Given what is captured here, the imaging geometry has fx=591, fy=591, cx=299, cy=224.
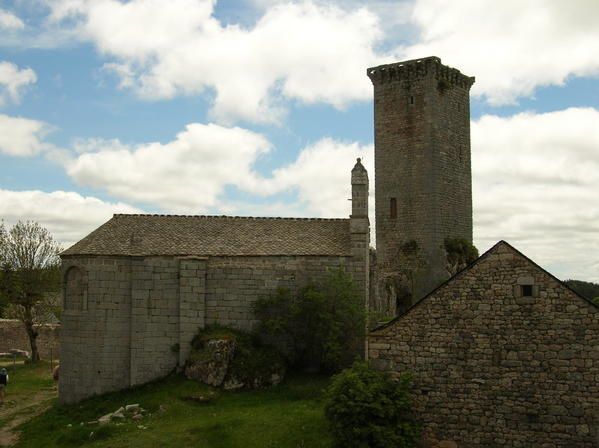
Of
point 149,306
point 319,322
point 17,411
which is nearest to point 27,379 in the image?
point 17,411

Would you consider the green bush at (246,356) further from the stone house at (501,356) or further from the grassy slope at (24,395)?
the stone house at (501,356)

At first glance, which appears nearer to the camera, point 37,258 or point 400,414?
point 400,414

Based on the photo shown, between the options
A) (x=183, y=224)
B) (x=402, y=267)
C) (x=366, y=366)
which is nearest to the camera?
(x=366, y=366)

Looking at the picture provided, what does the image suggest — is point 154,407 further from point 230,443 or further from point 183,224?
point 183,224

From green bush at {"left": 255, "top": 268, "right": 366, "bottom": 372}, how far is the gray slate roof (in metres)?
1.91

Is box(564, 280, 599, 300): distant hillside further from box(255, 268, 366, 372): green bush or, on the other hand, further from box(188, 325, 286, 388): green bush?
box(188, 325, 286, 388): green bush

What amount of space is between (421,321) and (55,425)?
50.6 feet

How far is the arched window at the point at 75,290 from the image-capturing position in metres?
26.3

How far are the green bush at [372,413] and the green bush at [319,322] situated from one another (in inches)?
356

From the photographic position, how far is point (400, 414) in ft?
49.5

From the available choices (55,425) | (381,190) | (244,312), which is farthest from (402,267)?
(55,425)

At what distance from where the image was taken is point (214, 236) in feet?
92.3

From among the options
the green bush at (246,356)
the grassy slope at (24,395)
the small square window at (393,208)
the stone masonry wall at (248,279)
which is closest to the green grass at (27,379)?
the grassy slope at (24,395)

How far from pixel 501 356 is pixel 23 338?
1539 inches
